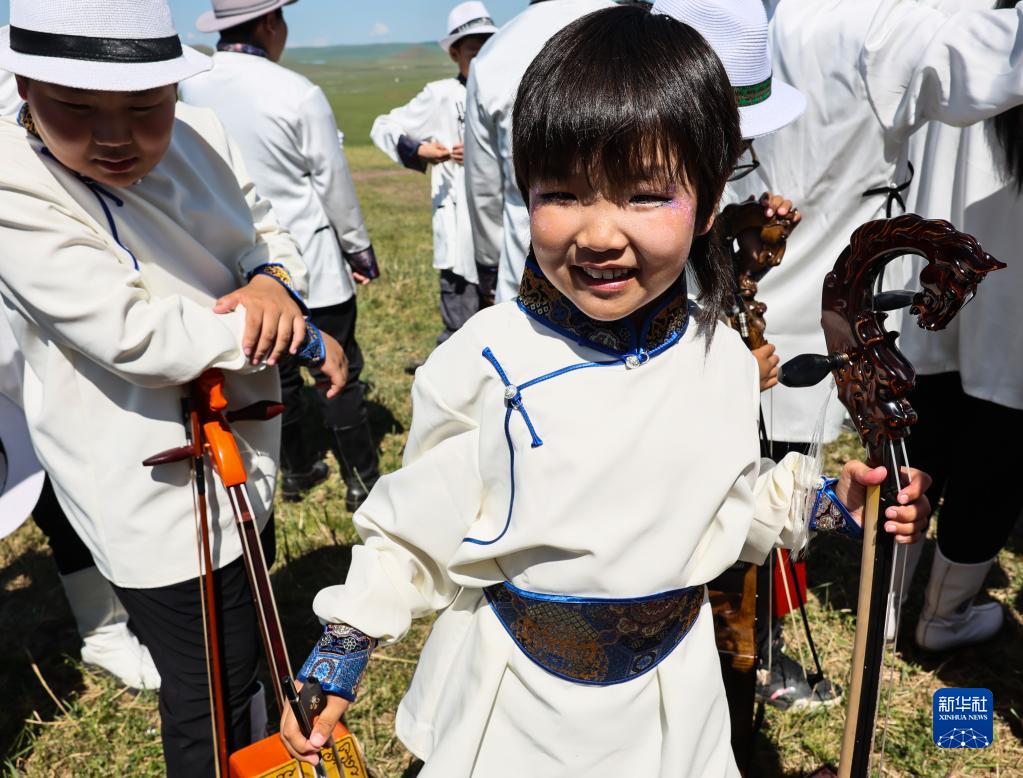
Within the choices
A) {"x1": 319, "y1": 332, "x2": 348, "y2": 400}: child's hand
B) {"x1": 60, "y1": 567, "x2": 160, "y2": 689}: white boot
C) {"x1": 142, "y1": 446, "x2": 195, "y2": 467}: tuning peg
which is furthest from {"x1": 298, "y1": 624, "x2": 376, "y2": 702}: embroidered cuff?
{"x1": 60, "y1": 567, "x2": 160, "y2": 689}: white boot

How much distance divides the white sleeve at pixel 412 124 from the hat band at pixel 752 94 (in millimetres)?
4058

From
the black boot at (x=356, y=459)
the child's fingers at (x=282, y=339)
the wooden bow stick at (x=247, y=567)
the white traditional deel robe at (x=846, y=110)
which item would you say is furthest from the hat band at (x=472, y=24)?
the wooden bow stick at (x=247, y=567)

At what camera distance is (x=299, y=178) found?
3992mm

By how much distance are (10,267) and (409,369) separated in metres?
4.60

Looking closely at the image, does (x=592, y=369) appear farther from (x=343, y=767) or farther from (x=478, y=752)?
(x=343, y=767)

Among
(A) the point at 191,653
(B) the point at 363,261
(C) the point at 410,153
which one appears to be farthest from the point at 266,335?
(C) the point at 410,153

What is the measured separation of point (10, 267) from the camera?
1.58m

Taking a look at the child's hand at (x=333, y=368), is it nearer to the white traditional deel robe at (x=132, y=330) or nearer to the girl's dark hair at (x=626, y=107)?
the white traditional deel robe at (x=132, y=330)

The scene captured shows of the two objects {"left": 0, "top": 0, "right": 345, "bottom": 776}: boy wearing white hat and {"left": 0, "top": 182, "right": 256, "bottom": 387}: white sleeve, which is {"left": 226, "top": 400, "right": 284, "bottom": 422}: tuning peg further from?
{"left": 0, "top": 182, "right": 256, "bottom": 387}: white sleeve

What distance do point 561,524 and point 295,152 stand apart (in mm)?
3002

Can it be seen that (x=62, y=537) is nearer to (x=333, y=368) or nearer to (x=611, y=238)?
(x=333, y=368)

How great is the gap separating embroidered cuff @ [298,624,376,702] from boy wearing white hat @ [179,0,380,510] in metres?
2.74

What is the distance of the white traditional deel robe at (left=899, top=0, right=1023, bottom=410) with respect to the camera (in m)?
2.36

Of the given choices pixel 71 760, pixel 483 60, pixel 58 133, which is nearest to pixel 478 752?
pixel 58 133
